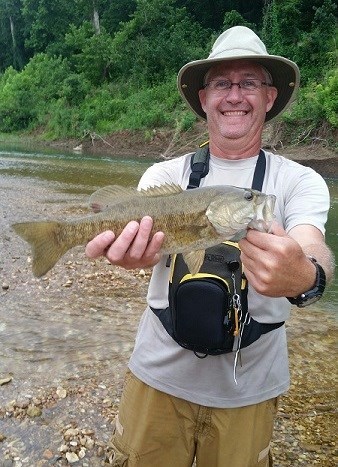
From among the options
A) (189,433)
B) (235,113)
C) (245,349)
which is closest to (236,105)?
(235,113)

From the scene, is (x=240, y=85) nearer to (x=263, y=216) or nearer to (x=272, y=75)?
(x=272, y=75)

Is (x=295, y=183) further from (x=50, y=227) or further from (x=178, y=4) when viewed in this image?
(x=178, y=4)

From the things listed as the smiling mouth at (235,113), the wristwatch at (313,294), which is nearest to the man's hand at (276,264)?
the wristwatch at (313,294)

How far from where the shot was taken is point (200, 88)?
10.7 feet

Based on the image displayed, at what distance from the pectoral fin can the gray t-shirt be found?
0.29m

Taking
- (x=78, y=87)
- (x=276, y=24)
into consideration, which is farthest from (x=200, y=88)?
(x=78, y=87)

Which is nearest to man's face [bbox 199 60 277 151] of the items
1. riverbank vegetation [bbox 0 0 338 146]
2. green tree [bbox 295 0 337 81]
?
riverbank vegetation [bbox 0 0 338 146]

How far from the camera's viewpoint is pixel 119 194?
269 centimetres

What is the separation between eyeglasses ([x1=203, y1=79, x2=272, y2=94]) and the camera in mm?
2895

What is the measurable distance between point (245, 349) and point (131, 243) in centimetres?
81

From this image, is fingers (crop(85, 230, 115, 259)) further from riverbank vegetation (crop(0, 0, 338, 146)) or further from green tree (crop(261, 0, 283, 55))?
green tree (crop(261, 0, 283, 55))

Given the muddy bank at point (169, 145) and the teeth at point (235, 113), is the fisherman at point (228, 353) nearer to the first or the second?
the teeth at point (235, 113)

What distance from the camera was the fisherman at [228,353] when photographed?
2.52 m

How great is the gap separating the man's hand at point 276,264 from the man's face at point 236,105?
0.85 m
